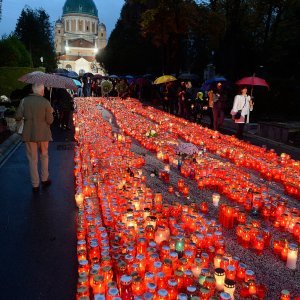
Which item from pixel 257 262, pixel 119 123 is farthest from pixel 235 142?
pixel 257 262

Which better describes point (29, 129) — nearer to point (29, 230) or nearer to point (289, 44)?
point (29, 230)

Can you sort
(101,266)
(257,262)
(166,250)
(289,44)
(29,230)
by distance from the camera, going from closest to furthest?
(101,266), (166,250), (257,262), (29,230), (289,44)

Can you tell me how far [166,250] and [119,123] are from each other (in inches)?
493

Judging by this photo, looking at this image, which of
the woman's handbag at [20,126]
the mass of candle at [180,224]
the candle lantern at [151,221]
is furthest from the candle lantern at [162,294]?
the woman's handbag at [20,126]

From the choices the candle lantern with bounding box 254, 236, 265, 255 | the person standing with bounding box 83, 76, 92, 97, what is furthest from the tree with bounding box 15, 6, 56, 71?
the candle lantern with bounding box 254, 236, 265, 255

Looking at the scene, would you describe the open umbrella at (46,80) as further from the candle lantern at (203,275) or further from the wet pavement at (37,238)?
the candle lantern at (203,275)

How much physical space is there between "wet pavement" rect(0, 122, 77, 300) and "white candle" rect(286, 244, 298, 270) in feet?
8.62

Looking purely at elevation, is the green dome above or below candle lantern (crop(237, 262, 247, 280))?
above

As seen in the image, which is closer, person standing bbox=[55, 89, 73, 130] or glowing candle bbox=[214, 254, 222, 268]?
glowing candle bbox=[214, 254, 222, 268]

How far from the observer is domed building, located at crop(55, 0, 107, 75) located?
114625mm

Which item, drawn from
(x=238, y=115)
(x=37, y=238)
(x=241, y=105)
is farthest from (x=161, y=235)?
(x=238, y=115)

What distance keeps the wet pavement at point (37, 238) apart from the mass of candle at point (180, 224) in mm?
331

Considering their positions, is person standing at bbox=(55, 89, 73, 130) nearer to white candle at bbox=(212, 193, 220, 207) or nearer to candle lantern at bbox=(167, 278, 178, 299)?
white candle at bbox=(212, 193, 220, 207)

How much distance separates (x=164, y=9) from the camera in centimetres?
2558
